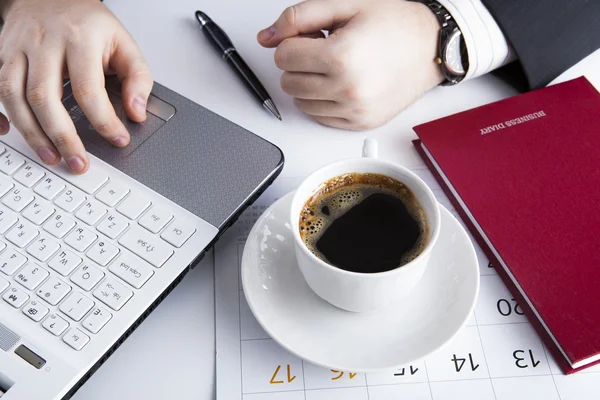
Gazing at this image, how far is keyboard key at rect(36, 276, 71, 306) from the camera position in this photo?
0.57 meters

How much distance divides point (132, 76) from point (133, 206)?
0.68 feet

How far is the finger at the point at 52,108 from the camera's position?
2.22 feet

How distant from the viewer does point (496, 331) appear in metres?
0.61

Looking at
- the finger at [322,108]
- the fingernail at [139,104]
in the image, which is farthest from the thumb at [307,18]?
the fingernail at [139,104]

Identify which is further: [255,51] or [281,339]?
[255,51]

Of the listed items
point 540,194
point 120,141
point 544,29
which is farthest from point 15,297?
point 544,29

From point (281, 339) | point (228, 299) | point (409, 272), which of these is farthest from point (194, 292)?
point (409, 272)

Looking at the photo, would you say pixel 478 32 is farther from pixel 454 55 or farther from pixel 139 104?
pixel 139 104

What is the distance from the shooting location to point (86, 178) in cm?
68

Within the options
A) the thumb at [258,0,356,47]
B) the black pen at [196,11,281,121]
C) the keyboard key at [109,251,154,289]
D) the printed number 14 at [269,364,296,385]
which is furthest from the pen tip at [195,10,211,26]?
the printed number 14 at [269,364,296,385]

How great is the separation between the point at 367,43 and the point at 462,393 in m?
0.48

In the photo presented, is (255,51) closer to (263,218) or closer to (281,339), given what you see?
(263,218)

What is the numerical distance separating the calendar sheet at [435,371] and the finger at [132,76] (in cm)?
30

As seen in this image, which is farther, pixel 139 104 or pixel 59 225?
pixel 139 104
